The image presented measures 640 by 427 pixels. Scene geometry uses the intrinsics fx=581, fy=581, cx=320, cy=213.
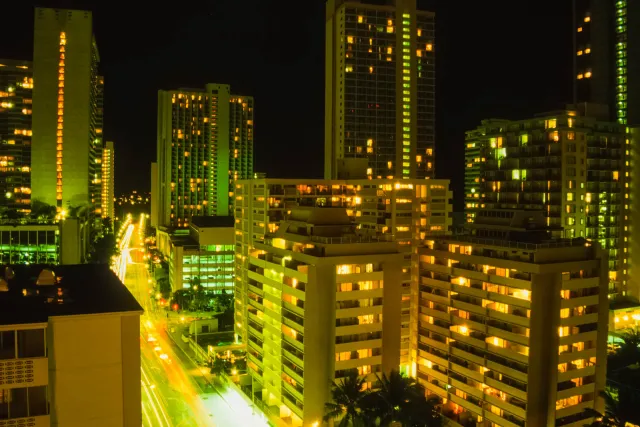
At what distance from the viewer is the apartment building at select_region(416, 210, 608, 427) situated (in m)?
43.3

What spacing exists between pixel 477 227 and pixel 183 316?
53654 millimetres

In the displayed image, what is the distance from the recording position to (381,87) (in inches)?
4055

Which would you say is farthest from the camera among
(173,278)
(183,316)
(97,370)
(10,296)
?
(173,278)

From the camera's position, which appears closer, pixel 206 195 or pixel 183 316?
Answer: pixel 183 316

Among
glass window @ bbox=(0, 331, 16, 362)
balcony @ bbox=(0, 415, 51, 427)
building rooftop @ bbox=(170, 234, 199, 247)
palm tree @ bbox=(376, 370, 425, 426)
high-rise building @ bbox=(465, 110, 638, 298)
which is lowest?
palm tree @ bbox=(376, 370, 425, 426)

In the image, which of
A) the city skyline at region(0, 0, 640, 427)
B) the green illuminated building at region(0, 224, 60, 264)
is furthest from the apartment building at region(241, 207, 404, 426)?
the green illuminated building at region(0, 224, 60, 264)

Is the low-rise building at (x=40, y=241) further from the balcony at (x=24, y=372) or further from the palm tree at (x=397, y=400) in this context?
the balcony at (x=24, y=372)

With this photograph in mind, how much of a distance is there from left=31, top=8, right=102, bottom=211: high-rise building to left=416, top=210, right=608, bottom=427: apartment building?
86.9 m

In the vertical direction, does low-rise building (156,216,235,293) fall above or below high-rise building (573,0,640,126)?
below

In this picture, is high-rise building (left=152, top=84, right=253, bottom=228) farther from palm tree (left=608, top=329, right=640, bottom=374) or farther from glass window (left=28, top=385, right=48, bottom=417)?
glass window (left=28, top=385, right=48, bottom=417)

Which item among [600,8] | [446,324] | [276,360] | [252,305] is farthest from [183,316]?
[600,8]

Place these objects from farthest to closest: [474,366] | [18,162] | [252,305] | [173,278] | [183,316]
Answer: [18,162] → [173,278] → [183,316] → [252,305] → [474,366]

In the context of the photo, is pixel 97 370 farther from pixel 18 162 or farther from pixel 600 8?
pixel 18 162

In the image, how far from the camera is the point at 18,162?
11862cm
